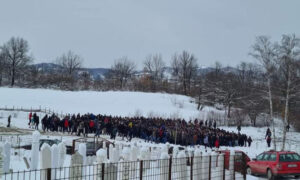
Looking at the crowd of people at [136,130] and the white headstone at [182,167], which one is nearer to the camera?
the white headstone at [182,167]

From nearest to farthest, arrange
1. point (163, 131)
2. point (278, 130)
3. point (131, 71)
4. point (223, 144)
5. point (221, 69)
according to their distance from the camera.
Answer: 1. point (163, 131)
2. point (223, 144)
3. point (278, 130)
4. point (221, 69)
5. point (131, 71)

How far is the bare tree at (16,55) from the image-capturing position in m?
84.8

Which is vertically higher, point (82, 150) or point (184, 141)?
point (82, 150)

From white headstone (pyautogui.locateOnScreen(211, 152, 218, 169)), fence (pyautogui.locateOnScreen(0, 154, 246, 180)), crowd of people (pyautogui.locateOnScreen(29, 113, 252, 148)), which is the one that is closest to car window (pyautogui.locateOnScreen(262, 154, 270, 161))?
fence (pyautogui.locateOnScreen(0, 154, 246, 180))

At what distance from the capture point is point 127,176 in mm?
9875

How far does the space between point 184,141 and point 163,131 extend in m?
1.98

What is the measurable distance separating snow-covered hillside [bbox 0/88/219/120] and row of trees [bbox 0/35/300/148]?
5.81 m

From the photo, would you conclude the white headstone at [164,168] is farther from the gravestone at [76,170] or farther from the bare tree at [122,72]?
the bare tree at [122,72]

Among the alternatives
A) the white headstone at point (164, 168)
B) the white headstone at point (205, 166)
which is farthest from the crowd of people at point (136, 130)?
the white headstone at point (164, 168)

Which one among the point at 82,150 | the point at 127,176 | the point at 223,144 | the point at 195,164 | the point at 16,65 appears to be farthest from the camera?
the point at 16,65

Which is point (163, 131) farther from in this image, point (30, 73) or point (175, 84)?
point (30, 73)

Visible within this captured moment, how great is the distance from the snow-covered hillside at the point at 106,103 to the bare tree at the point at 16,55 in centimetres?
2193

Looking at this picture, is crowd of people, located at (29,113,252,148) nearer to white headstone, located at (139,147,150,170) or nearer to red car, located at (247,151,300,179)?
red car, located at (247,151,300,179)

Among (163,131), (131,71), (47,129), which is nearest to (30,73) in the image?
(131,71)
